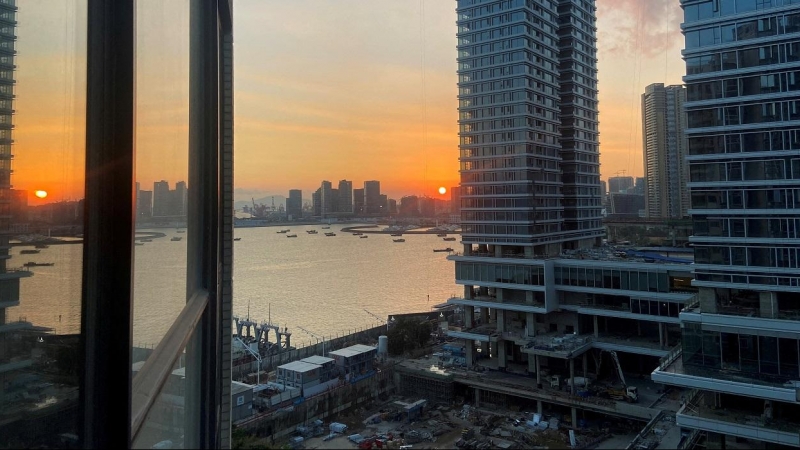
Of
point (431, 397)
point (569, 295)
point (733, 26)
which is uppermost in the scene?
point (733, 26)

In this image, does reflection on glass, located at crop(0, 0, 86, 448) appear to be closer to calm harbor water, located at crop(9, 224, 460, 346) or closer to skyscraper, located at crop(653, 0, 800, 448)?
calm harbor water, located at crop(9, 224, 460, 346)

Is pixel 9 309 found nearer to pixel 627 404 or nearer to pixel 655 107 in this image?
pixel 627 404

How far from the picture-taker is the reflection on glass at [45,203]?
1.29 feet

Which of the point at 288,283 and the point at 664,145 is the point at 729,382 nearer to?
the point at 664,145

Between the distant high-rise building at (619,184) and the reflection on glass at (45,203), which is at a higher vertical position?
the distant high-rise building at (619,184)

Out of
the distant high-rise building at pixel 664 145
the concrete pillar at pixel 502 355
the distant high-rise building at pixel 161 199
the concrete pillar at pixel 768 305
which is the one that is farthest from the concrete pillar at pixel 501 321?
the distant high-rise building at pixel 161 199

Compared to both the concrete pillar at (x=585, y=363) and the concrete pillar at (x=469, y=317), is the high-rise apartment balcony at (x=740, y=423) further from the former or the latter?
the concrete pillar at (x=469, y=317)

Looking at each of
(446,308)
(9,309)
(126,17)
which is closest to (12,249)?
(9,309)

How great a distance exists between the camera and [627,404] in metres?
6.11

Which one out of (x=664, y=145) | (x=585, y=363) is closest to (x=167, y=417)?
(x=585, y=363)

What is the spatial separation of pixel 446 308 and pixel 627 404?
5.12 metres

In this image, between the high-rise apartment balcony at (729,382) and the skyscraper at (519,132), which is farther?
the skyscraper at (519,132)

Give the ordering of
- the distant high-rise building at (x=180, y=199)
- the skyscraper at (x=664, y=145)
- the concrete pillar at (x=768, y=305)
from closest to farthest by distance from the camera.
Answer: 1. the distant high-rise building at (x=180, y=199)
2. the concrete pillar at (x=768, y=305)
3. the skyscraper at (x=664, y=145)

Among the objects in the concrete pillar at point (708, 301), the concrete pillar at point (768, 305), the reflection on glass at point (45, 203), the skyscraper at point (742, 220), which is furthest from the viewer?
the concrete pillar at point (708, 301)
